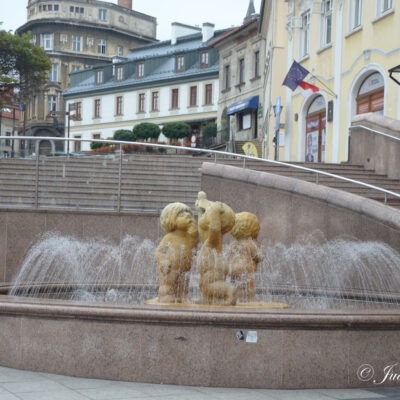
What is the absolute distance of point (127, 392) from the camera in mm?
6867

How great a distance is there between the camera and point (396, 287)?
464 inches

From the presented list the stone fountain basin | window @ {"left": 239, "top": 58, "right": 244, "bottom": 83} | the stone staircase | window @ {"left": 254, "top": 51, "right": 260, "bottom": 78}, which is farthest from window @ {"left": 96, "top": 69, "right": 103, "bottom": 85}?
the stone fountain basin

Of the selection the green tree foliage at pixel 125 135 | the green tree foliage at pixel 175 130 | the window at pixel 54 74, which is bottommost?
the green tree foliage at pixel 125 135

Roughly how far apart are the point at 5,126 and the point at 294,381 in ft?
319

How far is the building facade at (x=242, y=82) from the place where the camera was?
5247 cm

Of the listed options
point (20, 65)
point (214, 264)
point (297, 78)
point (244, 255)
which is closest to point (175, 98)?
point (20, 65)

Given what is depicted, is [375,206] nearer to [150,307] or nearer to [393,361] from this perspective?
[393,361]

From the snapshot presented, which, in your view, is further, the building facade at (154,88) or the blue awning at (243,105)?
the building facade at (154,88)

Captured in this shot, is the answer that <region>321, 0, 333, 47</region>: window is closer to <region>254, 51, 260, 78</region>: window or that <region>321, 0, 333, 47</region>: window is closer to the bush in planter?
<region>254, 51, 260, 78</region>: window

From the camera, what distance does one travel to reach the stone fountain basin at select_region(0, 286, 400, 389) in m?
7.23

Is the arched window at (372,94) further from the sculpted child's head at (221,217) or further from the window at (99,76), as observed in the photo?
the window at (99,76)

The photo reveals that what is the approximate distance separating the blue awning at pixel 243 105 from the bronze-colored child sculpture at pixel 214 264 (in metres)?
42.7

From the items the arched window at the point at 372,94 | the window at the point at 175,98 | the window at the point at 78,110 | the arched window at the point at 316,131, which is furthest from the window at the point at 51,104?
the arched window at the point at 372,94

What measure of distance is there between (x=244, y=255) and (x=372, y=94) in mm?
15017
